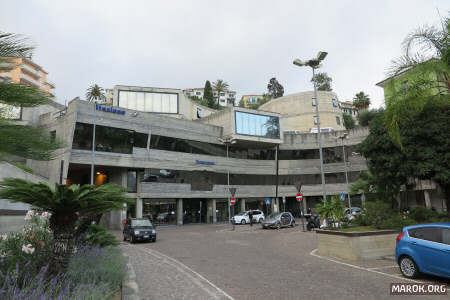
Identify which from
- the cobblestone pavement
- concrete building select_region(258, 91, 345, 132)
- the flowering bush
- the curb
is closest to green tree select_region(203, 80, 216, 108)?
concrete building select_region(258, 91, 345, 132)

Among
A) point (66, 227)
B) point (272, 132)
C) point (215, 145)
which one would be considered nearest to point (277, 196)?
point (272, 132)

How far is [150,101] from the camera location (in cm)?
5141

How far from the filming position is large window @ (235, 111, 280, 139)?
45.1m

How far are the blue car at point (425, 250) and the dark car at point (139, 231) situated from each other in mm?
15433

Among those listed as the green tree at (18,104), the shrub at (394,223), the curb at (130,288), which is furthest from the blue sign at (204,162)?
the green tree at (18,104)

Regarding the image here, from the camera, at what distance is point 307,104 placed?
6394cm

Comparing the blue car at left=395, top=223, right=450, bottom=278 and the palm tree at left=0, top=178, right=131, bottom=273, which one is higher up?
the palm tree at left=0, top=178, right=131, bottom=273

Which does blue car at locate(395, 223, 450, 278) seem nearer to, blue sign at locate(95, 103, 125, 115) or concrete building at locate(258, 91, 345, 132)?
blue sign at locate(95, 103, 125, 115)

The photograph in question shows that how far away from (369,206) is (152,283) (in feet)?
34.4

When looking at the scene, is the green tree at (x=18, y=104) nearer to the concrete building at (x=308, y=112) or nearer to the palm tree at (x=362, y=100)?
the concrete building at (x=308, y=112)

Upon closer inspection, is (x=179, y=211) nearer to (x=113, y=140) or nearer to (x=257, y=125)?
(x=113, y=140)

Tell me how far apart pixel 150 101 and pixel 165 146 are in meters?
15.4

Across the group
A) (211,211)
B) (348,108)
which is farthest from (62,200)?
(348,108)

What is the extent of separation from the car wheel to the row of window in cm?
3077
